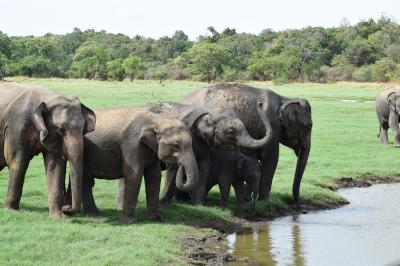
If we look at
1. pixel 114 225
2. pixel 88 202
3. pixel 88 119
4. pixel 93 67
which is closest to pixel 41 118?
pixel 88 119

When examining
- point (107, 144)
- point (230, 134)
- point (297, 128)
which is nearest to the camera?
point (107, 144)

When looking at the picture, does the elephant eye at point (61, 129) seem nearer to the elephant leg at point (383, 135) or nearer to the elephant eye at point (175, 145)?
the elephant eye at point (175, 145)

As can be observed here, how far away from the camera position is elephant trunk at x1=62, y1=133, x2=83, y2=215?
10516 millimetres

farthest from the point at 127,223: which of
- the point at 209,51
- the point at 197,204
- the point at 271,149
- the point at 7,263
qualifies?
the point at 209,51

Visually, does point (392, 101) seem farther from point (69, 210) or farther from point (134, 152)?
point (69, 210)

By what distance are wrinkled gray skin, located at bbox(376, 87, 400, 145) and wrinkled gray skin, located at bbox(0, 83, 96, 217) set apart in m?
16.5

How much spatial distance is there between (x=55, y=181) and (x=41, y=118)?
3.19ft

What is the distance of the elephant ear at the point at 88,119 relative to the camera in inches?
437

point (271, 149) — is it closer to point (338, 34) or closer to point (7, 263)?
point (7, 263)

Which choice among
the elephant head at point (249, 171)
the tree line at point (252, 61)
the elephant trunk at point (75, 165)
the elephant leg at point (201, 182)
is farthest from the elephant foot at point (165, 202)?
the tree line at point (252, 61)

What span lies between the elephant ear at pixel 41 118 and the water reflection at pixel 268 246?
121 inches

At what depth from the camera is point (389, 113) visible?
27250 mm

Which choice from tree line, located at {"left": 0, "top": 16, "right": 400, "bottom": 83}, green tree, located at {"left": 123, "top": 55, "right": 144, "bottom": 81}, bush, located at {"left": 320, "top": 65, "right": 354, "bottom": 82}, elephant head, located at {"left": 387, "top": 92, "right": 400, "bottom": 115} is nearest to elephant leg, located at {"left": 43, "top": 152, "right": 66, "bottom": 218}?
elephant head, located at {"left": 387, "top": 92, "right": 400, "bottom": 115}

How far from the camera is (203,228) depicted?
11508mm
